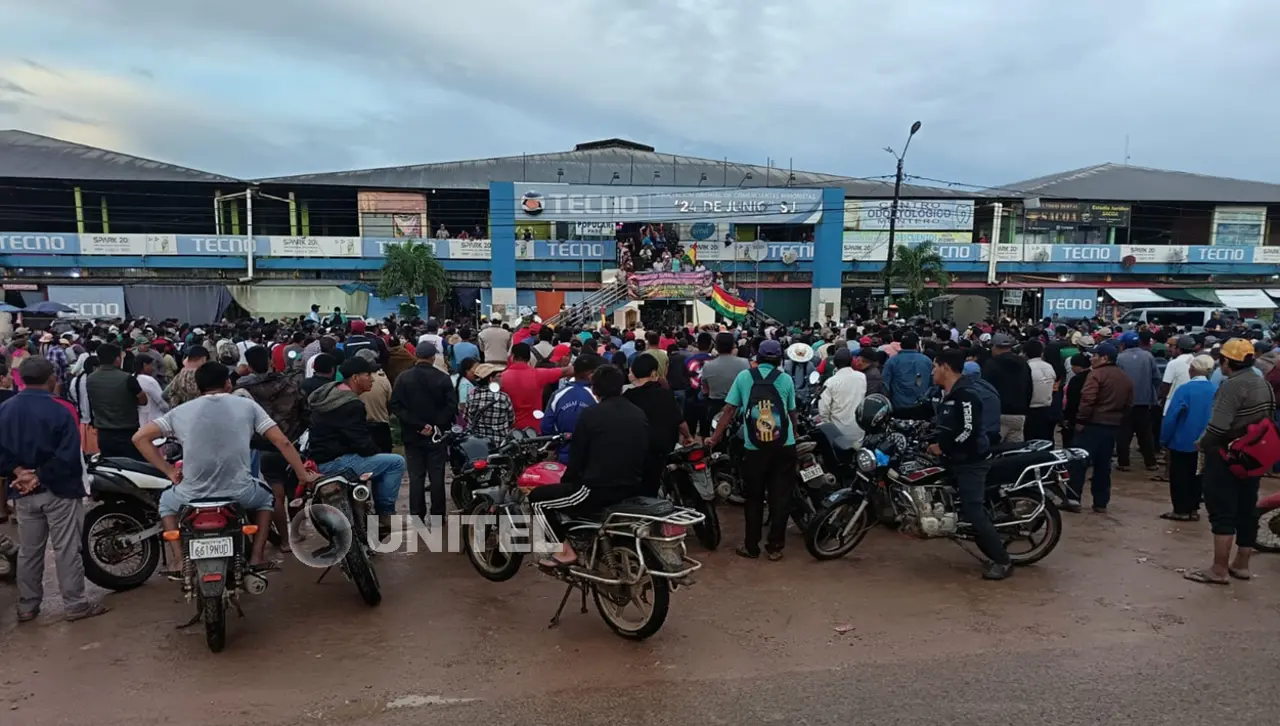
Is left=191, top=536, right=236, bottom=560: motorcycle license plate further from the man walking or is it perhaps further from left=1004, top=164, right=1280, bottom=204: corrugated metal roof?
left=1004, top=164, right=1280, bottom=204: corrugated metal roof

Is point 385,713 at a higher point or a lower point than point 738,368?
lower

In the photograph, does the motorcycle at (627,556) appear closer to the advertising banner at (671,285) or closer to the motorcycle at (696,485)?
the motorcycle at (696,485)

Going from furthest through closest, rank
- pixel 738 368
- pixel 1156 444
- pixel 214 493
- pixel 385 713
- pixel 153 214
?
pixel 153 214
pixel 1156 444
pixel 738 368
pixel 214 493
pixel 385 713

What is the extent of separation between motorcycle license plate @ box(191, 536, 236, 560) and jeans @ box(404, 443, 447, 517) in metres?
2.20

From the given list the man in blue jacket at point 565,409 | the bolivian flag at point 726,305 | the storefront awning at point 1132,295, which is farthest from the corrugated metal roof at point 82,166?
the storefront awning at point 1132,295

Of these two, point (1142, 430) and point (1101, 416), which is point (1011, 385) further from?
point (1142, 430)

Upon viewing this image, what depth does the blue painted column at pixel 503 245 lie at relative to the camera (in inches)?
1123

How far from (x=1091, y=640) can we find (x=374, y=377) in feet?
18.6

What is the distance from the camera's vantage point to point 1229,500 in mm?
5051

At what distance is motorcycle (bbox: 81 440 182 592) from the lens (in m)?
4.95

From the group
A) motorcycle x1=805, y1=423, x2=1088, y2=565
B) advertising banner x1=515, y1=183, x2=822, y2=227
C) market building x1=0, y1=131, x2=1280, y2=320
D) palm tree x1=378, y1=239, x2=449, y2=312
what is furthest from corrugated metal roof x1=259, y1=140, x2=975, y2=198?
motorcycle x1=805, y1=423, x2=1088, y2=565

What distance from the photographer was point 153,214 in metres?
29.3

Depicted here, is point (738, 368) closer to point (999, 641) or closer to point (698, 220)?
point (999, 641)

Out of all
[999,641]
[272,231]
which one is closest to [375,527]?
[999,641]
